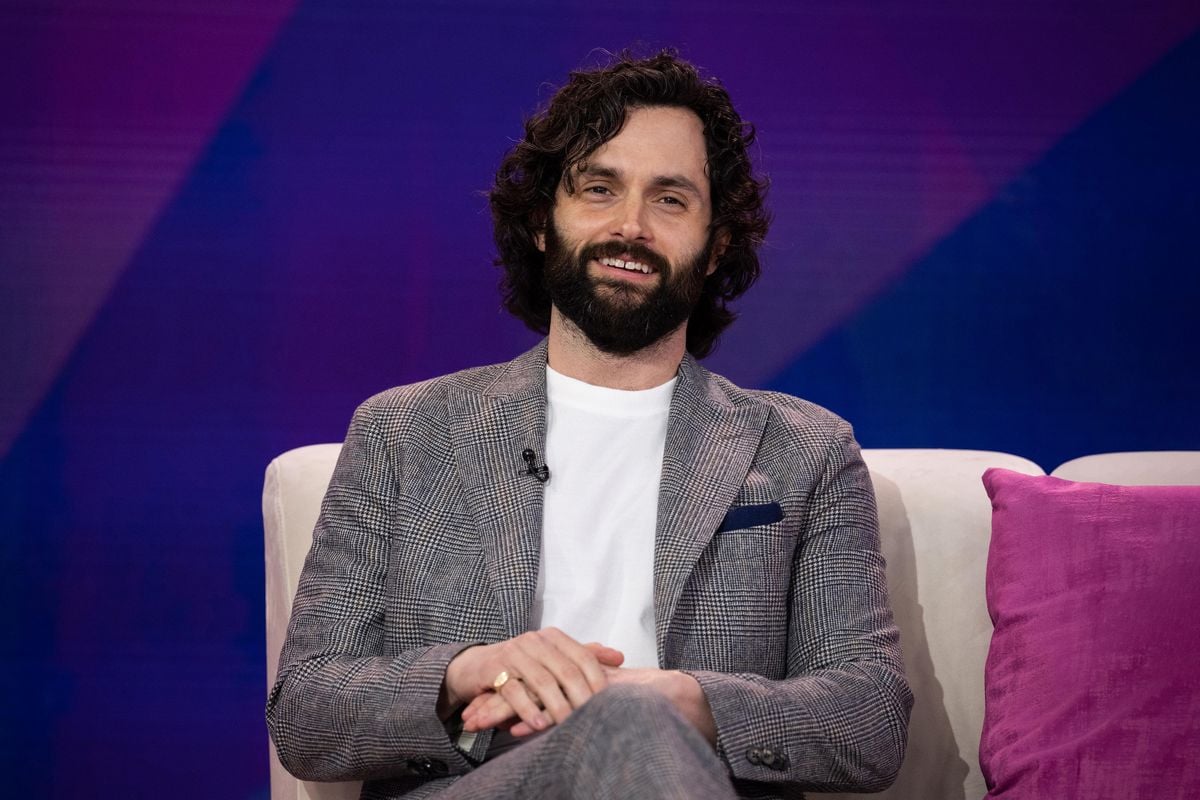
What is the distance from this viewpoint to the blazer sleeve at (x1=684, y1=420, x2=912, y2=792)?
1806mm

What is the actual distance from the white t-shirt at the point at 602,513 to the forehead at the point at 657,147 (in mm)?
→ 350

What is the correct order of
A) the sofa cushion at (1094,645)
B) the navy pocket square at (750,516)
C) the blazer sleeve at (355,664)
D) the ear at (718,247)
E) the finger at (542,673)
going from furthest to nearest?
the ear at (718,247), the navy pocket square at (750,516), the sofa cushion at (1094,645), the blazer sleeve at (355,664), the finger at (542,673)

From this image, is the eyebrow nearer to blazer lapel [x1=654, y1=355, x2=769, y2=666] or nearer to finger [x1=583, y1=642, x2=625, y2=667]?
blazer lapel [x1=654, y1=355, x2=769, y2=666]

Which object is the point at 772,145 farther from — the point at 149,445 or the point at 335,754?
the point at 335,754

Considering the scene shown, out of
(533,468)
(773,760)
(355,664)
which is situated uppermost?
(533,468)

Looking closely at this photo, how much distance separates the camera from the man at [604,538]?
1.79m

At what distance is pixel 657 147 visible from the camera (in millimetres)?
2244

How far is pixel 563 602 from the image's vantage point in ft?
6.52

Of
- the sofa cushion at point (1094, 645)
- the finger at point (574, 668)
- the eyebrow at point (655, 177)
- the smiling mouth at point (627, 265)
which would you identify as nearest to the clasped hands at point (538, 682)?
the finger at point (574, 668)

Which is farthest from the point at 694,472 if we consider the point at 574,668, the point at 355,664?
the point at 355,664

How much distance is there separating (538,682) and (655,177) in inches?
35.5

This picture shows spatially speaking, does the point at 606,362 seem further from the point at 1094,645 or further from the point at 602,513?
the point at 1094,645

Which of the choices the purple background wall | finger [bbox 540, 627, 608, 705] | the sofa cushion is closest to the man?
finger [bbox 540, 627, 608, 705]

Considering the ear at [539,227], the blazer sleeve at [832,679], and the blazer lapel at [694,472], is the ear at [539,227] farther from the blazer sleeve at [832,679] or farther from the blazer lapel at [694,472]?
the blazer sleeve at [832,679]
